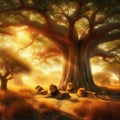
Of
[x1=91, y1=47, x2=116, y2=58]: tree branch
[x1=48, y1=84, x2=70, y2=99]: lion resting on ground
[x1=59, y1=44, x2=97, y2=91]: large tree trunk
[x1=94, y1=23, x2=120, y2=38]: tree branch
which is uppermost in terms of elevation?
[x1=94, y1=23, x2=120, y2=38]: tree branch

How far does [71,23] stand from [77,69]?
4212 millimetres

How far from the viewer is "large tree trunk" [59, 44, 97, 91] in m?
21.0

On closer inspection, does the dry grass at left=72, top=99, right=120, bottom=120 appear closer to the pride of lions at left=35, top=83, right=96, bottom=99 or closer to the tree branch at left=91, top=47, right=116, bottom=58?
the pride of lions at left=35, top=83, right=96, bottom=99

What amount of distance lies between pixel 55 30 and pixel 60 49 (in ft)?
8.93

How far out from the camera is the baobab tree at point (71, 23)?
16391mm

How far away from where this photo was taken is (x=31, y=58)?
27.2m

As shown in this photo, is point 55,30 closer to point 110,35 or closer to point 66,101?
point 110,35

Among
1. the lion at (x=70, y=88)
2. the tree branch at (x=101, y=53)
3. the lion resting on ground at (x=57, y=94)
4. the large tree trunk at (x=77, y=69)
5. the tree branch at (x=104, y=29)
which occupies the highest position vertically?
the tree branch at (x=104, y=29)

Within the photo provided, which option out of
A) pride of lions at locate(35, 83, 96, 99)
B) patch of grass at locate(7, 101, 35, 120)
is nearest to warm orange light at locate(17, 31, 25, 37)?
pride of lions at locate(35, 83, 96, 99)

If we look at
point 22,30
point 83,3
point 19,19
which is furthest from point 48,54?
point 83,3

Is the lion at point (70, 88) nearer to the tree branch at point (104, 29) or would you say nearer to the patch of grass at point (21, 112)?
the tree branch at point (104, 29)

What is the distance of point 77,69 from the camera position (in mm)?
21312

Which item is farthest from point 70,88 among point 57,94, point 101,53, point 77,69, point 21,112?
point 21,112

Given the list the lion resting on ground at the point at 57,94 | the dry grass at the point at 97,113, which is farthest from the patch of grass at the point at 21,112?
the lion resting on ground at the point at 57,94
